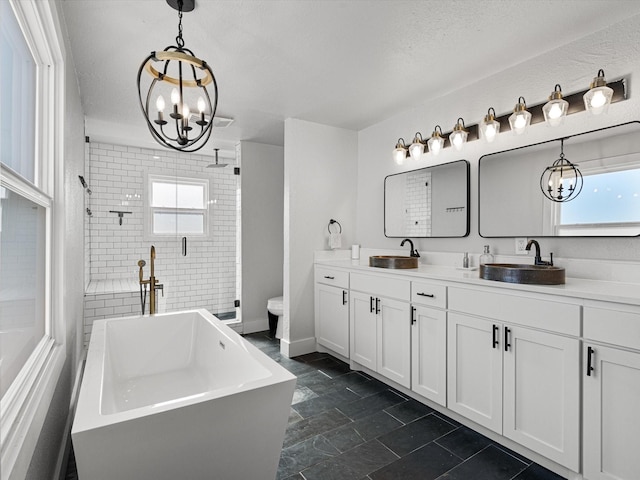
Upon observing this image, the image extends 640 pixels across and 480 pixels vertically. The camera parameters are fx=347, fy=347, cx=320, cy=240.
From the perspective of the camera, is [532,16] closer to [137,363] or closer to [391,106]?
[391,106]

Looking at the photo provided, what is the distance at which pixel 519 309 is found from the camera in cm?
189

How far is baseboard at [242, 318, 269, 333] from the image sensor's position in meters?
4.38

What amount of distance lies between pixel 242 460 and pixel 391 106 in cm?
292

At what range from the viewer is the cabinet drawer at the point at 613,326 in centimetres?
148

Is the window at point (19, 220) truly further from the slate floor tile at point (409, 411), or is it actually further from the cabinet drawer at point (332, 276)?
the cabinet drawer at point (332, 276)

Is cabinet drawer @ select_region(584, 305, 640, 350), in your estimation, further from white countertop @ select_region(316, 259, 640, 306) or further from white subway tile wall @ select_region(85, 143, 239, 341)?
white subway tile wall @ select_region(85, 143, 239, 341)

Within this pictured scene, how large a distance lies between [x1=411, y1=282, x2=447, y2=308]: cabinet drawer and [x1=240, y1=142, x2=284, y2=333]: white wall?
2.46 m

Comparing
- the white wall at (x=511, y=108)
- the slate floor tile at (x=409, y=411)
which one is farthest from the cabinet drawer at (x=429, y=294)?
the slate floor tile at (x=409, y=411)

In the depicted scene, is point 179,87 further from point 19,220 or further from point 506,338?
point 506,338

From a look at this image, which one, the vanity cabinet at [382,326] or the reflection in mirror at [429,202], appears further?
the reflection in mirror at [429,202]

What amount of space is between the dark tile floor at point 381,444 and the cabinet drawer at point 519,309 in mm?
761

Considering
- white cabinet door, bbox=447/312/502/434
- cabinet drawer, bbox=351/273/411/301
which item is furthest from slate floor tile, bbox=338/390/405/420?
cabinet drawer, bbox=351/273/411/301

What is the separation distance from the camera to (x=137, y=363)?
249 cm

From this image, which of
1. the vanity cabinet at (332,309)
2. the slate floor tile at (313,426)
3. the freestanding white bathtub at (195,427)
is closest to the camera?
the freestanding white bathtub at (195,427)
